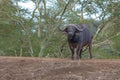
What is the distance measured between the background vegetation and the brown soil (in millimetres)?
10592

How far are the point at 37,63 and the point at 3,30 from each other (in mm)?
13173

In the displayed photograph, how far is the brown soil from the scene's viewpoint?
342 inches

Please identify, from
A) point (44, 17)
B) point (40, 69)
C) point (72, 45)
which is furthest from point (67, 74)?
point (44, 17)

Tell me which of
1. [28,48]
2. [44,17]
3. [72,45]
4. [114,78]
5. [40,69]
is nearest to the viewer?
[114,78]

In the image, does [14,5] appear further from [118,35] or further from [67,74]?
[67,74]

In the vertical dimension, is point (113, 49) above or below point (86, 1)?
below

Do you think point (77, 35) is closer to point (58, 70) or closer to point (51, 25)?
point (58, 70)

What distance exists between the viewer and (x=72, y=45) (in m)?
11.1

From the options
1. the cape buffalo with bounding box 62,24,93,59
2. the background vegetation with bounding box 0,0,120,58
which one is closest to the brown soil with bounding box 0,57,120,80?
the cape buffalo with bounding box 62,24,93,59

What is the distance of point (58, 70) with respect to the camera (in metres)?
9.18

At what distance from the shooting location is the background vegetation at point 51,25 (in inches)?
836

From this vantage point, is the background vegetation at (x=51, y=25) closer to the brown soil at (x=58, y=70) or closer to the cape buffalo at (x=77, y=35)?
the cape buffalo at (x=77, y=35)

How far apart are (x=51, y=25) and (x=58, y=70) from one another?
1245 centimetres

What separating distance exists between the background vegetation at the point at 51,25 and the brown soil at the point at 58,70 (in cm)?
1059
